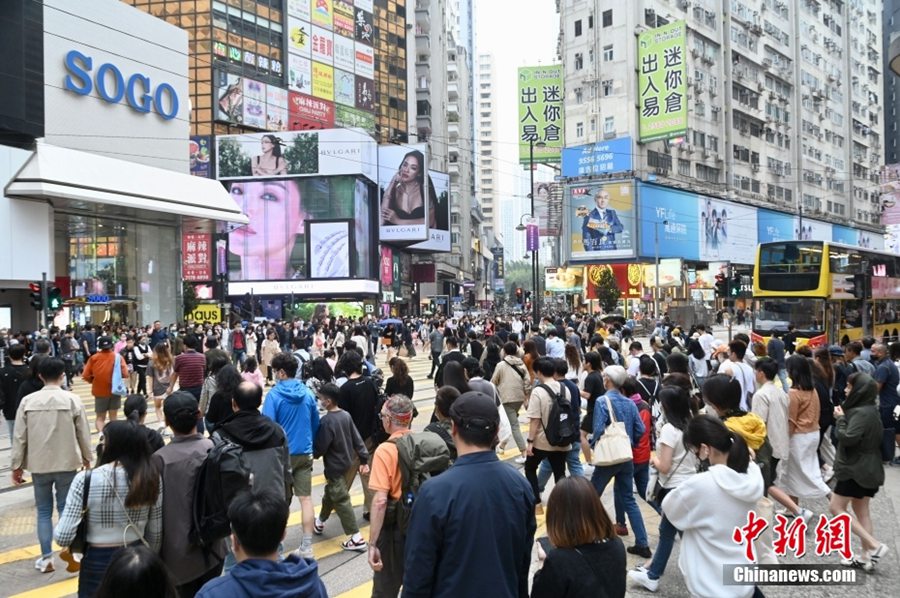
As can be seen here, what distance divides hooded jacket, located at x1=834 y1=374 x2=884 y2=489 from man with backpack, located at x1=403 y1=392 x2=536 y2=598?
385 cm

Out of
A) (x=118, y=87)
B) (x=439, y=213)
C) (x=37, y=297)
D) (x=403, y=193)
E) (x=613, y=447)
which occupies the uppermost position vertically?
(x=403, y=193)

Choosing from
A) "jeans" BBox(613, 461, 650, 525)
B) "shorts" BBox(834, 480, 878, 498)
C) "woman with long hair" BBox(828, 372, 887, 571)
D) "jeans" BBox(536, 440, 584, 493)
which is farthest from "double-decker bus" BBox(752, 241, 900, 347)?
"shorts" BBox(834, 480, 878, 498)

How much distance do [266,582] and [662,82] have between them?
5718 cm

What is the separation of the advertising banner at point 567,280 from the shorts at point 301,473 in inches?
2016

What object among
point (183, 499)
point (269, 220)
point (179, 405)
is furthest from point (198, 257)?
point (183, 499)

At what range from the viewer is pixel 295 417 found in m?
6.27

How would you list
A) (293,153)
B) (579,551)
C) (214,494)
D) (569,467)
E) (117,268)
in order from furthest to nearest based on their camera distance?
(293,153) → (117,268) → (569,467) → (214,494) → (579,551)

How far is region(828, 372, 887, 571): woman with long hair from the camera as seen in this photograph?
5668 mm

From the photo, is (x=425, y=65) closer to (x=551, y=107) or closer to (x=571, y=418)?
(x=551, y=107)

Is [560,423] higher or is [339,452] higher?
[560,423]

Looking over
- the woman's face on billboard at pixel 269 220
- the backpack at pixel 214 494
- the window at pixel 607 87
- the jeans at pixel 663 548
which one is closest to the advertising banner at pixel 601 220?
the window at pixel 607 87

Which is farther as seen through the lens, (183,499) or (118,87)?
(118,87)

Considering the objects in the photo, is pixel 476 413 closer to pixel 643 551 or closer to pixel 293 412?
pixel 293 412

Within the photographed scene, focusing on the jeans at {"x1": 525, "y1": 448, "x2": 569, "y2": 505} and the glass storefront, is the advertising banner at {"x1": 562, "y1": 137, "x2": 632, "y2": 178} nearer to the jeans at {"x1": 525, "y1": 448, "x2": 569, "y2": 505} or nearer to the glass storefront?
the glass storefront
